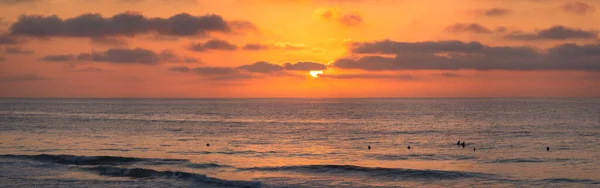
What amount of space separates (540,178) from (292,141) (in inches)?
1357

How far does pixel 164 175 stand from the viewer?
41.6 meters

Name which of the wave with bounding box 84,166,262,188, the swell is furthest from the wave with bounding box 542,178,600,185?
the swell

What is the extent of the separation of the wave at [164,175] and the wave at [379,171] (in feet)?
19.0

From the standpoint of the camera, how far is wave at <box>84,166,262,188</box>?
1503 inches

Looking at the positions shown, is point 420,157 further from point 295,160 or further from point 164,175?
point 164,175

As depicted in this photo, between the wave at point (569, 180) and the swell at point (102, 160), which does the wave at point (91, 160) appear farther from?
the wave at point (569, 180)

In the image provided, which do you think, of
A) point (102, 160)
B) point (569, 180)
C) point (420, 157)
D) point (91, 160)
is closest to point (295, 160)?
point (420, 157)

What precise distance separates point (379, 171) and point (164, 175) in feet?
56.8

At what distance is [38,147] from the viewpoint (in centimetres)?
5981

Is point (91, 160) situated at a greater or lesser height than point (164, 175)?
greater

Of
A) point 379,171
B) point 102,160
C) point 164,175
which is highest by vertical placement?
point 102,160

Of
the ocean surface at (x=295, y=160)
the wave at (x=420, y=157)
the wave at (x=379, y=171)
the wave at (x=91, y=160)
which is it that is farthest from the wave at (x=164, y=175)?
the wave at (x=420, y=157)

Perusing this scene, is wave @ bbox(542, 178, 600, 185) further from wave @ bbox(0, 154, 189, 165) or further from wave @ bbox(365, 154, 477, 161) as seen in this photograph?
wave @ bbox(0, 154, 189, 165)

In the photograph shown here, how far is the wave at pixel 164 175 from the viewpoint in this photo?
3817cm
